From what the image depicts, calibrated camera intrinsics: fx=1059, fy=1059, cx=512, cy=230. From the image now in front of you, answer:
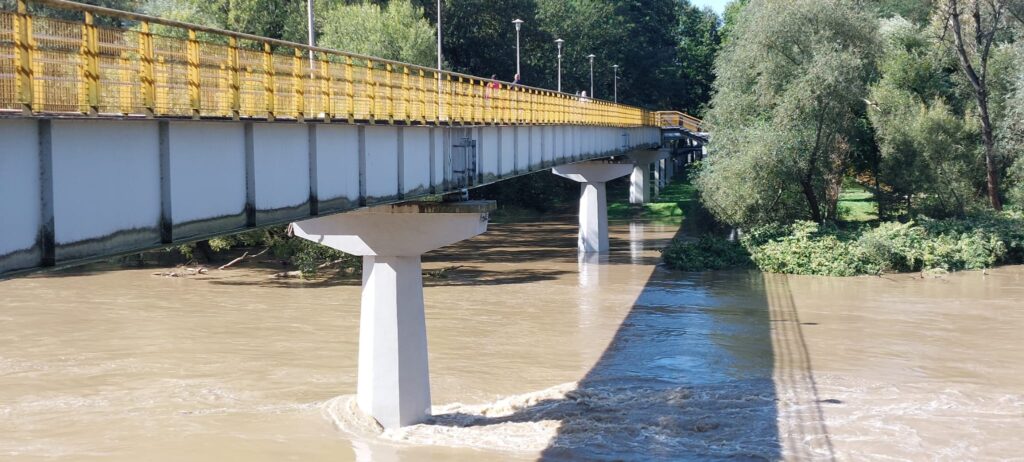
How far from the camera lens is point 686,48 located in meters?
115

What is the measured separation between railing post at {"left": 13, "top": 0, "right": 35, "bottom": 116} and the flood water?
9317mm

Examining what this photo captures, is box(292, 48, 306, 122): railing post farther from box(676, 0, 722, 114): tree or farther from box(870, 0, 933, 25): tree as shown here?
box(676, 0, 722, 114): tree

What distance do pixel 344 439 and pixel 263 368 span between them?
585 centimetres

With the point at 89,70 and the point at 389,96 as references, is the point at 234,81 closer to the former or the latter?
the point at 89,70

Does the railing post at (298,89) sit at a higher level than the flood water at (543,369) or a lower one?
higher

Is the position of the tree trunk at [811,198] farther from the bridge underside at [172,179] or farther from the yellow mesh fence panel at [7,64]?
the yellow mesh fence panel at [7,64]

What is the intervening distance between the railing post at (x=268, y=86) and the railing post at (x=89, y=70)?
348 centimetres

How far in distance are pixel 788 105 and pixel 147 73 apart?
3576 centimetres

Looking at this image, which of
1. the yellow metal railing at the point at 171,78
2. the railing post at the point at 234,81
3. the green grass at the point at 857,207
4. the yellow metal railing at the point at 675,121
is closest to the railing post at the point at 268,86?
the yellow metal railing at the point at 171,78

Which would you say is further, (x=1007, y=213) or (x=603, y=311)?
(x=1007, y=213)

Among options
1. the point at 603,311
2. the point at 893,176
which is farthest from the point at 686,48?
the point at 603,311

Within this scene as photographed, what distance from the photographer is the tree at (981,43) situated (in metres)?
45.7

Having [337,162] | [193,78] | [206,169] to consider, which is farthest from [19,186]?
[337,162]

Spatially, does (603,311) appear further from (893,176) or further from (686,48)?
(686,48)
